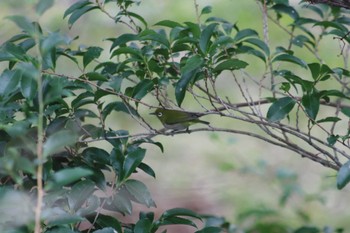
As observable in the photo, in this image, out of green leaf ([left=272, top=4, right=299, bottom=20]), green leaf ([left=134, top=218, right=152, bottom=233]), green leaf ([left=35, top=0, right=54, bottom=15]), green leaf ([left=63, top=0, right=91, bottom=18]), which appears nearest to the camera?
green leaf ([left=35, top=0, right=54, bottom=15])

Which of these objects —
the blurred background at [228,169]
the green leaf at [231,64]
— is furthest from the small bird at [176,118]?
the blurred background at [228,169]

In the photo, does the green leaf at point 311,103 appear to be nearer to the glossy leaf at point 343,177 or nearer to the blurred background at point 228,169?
the glossy leaf at point 343,177

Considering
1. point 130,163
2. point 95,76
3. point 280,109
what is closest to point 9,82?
point 95,76

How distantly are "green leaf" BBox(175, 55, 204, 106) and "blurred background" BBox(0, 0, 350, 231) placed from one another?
1.42m

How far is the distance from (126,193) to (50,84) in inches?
14.4

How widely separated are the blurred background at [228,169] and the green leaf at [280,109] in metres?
1.37

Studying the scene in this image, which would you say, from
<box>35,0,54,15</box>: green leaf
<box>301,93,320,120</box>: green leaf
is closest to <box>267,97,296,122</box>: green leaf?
<box>301,93,320,120</box>: green leaf

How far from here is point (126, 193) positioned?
5.13ft

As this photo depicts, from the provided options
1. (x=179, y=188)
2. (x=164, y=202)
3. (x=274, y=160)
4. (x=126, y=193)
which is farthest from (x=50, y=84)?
(x=274, y=160)

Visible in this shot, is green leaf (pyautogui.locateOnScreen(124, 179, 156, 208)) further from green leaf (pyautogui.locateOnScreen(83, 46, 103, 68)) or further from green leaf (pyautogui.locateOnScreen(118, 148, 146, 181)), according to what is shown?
green leaf (pyautogui.locateOnScreen(83, 46, 103, 68))

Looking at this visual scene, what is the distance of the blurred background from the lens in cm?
347

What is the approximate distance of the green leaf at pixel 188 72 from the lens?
4.82ft

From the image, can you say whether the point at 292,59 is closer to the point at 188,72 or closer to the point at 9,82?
the point at 188,72

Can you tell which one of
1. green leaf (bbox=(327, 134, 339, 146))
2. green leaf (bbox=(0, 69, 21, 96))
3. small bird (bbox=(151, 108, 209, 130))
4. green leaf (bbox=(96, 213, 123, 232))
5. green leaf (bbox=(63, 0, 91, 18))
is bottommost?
green leaf (bbox=(96, 213, 123, 232))
